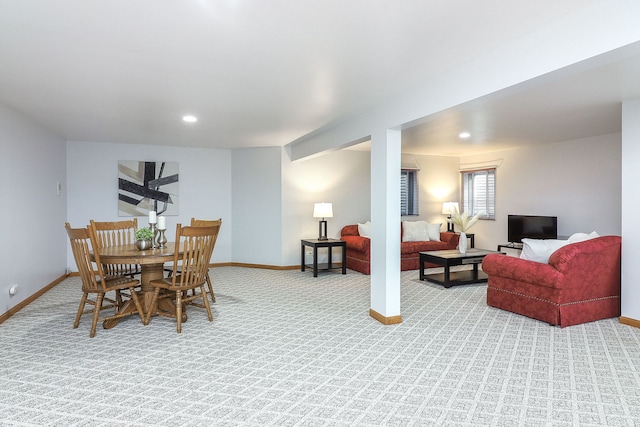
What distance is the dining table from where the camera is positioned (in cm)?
354

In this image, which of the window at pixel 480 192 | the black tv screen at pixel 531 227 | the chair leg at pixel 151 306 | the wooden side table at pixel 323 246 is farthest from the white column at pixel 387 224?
the window at pixel 480 192

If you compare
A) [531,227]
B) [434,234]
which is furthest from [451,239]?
[531,227]

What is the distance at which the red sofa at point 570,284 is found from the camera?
12.1 feet

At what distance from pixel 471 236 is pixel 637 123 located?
4420 mm

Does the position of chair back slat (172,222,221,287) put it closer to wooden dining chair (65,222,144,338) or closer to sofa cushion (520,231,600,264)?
wooden dining chair (65,222,144,338)

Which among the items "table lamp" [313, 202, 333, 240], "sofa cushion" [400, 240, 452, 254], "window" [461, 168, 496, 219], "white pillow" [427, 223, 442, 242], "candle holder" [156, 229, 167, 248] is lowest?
"sofa cushion" [400, 240, 452, 254]

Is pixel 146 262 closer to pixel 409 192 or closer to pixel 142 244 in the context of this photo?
pixel 142 244

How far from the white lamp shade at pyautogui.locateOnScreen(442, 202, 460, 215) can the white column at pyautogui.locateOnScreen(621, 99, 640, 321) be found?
410cm

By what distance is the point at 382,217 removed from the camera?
3.90m

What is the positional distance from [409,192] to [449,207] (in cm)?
87

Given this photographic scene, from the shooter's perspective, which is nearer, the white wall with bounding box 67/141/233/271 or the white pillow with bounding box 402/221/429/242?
the white wall with bounding box 67/141/233/271

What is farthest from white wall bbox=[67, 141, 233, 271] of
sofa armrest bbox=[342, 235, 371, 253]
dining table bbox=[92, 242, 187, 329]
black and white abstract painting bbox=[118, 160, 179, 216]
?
dining table bbox=[92, 242, 187, 329]

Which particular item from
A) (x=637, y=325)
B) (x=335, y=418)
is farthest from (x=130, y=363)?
(x=637, y=325)

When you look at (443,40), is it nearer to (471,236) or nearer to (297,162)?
(297,162)
